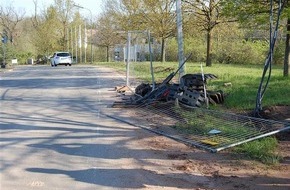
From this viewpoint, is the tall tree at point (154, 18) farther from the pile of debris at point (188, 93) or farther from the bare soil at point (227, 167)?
the bare soil at point (227, 167)

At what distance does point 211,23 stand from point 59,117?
22339mm

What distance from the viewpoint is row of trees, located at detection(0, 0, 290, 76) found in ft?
58.4

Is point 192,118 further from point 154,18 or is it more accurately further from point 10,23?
point 10,23

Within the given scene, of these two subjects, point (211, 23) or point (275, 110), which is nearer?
point (275, 110)

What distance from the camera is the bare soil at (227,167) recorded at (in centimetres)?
518

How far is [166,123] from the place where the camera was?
920cm

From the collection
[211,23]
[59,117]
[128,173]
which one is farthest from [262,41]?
[128,173]

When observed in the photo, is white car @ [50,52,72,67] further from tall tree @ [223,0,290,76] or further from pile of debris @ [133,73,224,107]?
pile of debris @ [133,73,224,107]

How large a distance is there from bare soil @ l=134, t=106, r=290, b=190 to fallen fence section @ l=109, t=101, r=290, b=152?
26 centimetres

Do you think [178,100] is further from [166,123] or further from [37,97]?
[37,97]

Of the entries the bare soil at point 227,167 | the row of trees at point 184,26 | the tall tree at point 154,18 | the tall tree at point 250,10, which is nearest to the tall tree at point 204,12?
the row of trees at point 184,26

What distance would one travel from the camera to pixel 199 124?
28.4 feet

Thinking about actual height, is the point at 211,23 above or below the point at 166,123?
above

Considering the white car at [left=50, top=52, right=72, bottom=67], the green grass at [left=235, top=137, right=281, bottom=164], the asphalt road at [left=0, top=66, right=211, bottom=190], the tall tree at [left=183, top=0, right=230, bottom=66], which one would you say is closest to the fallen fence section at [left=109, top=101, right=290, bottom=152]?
the green grass at [left=235, top=137, right=281, bottom=164]
